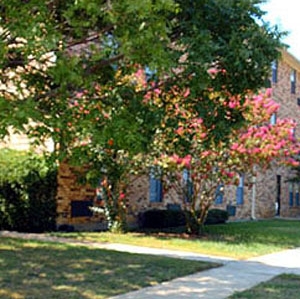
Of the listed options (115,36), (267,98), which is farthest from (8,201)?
(115,36)

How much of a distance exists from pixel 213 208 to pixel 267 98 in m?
8.62

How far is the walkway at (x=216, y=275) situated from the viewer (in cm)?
749

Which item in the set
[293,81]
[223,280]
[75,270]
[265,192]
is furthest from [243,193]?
[75,270]

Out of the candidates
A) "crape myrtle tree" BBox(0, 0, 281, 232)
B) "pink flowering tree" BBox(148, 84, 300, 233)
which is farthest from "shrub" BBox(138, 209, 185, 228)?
"crape myrtle tree" BBox(0, 0, 281, 232)

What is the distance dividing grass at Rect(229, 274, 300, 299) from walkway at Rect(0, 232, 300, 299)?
0.18 meters

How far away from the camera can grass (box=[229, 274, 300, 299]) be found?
7.49 m

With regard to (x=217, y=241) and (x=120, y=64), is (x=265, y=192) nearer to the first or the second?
(x=217, y=241)

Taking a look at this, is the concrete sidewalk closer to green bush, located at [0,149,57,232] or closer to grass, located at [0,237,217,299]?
grass, located at [0,237,217,299]

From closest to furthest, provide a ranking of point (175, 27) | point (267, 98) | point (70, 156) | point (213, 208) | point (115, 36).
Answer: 1. point (115, 36)
2. point (70, 156)
3. point (175, 27)
4. point (267, 98)
5. point (213, 208)

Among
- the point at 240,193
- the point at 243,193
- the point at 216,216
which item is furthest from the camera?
the point at 243,193

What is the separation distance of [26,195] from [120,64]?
8259 mm

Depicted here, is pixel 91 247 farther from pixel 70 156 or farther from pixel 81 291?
pixel 70 156

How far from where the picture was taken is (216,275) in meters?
9.20

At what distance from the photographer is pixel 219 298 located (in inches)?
287
